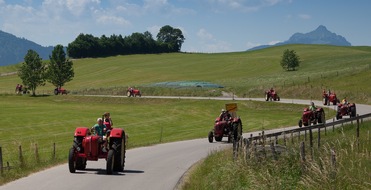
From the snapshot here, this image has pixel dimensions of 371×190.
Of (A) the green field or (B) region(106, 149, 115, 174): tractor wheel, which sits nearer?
(B) region(106, 149, 115, 174): tractor wheel

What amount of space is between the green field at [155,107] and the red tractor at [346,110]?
3478 mm

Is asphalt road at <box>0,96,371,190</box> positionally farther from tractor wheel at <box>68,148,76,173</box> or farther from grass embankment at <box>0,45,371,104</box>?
grass embankment at <box>0,45,371,104</box>

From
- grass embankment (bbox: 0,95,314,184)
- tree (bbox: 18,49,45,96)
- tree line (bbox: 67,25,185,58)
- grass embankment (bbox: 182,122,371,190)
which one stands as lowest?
grass embankment (bbox: 0,95,314,184)

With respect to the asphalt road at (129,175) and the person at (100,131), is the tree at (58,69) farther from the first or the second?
the person at (100,131)

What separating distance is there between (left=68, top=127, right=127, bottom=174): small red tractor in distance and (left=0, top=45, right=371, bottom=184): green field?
1.58 m

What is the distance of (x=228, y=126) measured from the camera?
30.2 m

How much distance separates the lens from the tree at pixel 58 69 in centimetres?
9812

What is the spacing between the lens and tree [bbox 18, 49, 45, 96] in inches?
3652

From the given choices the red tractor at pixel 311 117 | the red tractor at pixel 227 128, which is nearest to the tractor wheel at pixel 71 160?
the red tractor at pixel 227 128

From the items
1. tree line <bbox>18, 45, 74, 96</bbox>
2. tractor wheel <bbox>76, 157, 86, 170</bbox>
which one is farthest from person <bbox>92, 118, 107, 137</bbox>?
tree line <bbox>18, 45, 74, 96</bbox>

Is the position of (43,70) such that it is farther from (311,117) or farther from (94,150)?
(94,150)

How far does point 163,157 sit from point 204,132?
55.1 feet

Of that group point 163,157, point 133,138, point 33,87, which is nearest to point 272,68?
point 33,87

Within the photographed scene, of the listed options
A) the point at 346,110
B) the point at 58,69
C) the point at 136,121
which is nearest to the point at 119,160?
the point at 346,110
